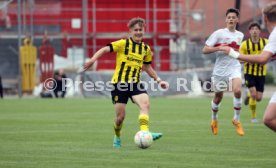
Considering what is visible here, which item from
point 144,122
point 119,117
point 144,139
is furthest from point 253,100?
point 144,139

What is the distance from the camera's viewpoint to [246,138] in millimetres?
16078

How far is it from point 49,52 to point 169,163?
87.7 feet

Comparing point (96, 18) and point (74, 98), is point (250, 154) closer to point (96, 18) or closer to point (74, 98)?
point (74, 98)

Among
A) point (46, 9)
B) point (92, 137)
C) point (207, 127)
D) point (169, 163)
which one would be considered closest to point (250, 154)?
point (169, 163)

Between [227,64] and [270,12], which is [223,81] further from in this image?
[270,12]

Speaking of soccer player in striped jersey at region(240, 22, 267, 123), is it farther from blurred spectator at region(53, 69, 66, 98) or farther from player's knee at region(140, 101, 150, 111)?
blurred spectator at region(53, 69, 66, 98)

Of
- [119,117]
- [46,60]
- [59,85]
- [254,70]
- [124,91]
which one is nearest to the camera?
[119,117]

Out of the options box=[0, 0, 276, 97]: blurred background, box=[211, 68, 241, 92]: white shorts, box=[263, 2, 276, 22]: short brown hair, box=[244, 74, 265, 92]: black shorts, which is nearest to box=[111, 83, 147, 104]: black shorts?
box=[211, 68, 241, 92]: white shorts

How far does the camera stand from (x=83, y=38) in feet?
120

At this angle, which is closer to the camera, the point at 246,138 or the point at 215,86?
the point at 246,138

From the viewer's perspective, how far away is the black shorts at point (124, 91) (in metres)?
14.4

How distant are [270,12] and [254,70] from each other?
11571 millimetres

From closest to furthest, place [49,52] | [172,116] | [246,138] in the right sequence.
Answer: [246,138]
[172,116]
[49,52]

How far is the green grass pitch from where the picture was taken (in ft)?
39.4
